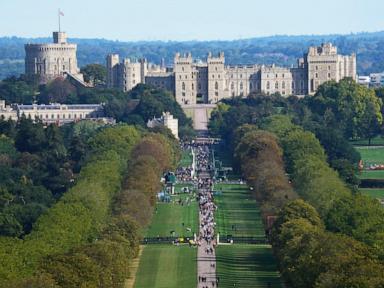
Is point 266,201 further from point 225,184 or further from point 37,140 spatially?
point 37,140

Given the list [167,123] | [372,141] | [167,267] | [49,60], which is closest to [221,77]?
[49,60]

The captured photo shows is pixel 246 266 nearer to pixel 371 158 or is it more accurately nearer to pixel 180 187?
pixel 180 187

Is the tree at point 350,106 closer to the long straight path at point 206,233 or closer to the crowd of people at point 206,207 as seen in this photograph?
the crowd of people at point 206,207

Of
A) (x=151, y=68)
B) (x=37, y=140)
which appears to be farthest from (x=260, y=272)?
(x=151, y=68)

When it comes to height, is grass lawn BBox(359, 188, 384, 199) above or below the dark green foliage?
below

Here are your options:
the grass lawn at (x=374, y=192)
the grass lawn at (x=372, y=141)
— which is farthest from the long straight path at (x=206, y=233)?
the grass lawn at (x=372, y=141)

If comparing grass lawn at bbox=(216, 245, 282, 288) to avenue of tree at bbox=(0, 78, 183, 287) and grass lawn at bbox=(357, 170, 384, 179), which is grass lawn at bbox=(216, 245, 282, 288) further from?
grass lawn at bbox=(357, 170, 384, 179)

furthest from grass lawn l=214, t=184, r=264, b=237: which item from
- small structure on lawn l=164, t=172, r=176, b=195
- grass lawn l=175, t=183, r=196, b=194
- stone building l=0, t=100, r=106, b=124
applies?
stone building l=0, t=100, r=106, b=124
